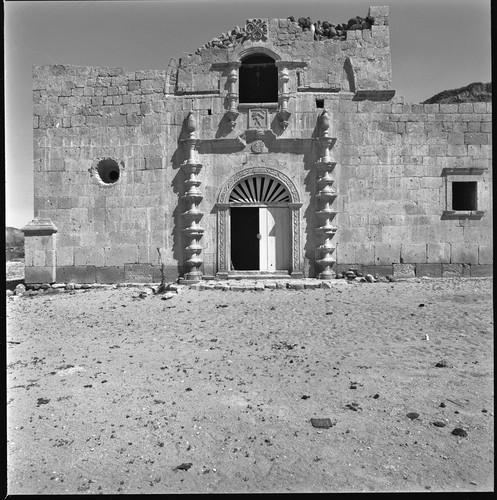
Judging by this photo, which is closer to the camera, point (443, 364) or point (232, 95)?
point (443, 364)

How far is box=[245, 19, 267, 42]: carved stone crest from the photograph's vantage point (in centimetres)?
1173

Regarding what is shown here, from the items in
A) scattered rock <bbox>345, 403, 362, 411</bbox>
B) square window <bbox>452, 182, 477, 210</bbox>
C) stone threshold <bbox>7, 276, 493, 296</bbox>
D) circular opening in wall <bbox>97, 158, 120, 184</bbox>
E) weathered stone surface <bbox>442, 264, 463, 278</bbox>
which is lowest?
scattered rock <bbox>345, 403, 362, 411</bbox>

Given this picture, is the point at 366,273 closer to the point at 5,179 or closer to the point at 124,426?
the point at 124,426

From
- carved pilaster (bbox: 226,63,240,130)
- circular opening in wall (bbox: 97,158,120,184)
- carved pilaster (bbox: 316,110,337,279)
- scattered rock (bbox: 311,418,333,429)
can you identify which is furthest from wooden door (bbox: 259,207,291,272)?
scattered rock (bbox: 311,418,333,429)

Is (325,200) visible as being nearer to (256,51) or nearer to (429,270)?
(429,270)

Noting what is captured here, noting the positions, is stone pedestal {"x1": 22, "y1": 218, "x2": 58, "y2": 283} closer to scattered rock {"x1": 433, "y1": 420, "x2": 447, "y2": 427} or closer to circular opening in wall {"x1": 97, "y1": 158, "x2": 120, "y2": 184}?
circular opening in wall {"x1": 97, "y1": 158, "x2": 120, "y2": 184}

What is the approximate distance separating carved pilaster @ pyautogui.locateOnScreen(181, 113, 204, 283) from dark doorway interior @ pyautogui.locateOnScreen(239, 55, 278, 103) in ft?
8.86

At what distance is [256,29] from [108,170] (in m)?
5.94

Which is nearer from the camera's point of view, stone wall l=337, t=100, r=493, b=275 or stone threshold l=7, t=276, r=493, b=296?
stone threshold l=7, t=276, r=493, b=296

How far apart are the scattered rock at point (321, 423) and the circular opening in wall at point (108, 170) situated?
10.3m

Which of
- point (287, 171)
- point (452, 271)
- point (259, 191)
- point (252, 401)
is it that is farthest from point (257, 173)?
point (252, 401)

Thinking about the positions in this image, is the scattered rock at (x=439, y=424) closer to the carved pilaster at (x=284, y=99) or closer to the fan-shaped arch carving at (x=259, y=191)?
the fan-shaped arch carving at (x=259, y=191)

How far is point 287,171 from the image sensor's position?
11.8 m

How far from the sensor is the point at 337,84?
38.8 feet
